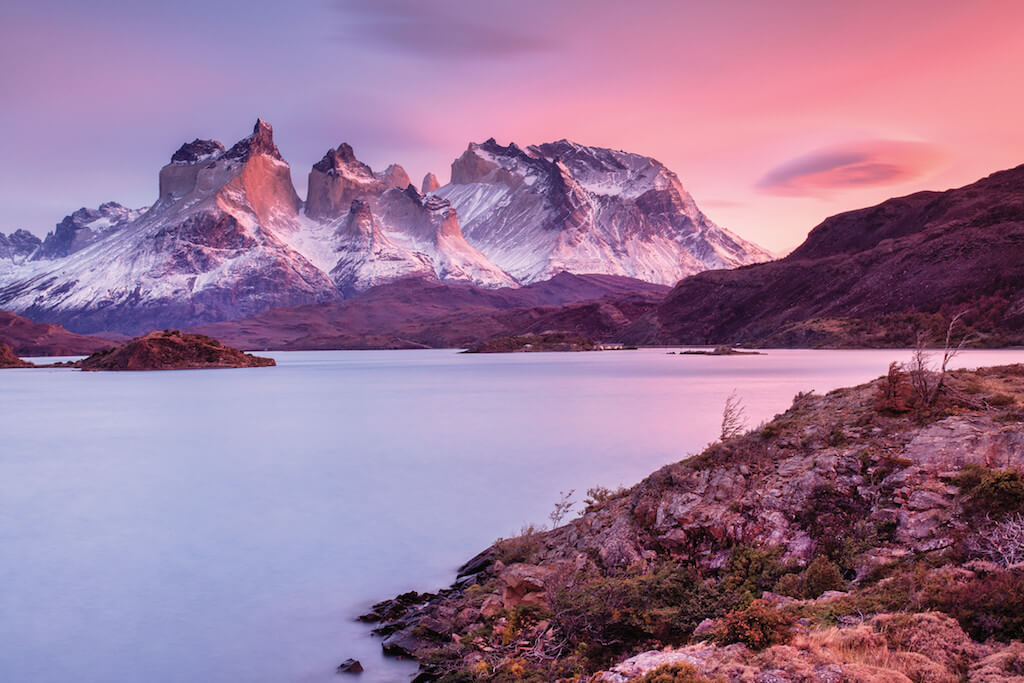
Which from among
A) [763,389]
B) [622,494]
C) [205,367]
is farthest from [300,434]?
[205,367]

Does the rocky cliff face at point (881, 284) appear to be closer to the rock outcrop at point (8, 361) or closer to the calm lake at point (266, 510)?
the calm lake at point (266, 510)

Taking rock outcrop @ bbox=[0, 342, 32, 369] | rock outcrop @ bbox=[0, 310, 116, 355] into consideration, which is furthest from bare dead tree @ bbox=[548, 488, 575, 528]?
rock outcrop @ bbox=[0, 310, 116, 355]

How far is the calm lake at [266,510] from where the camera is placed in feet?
36.2

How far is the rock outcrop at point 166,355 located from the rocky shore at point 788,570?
326 ft

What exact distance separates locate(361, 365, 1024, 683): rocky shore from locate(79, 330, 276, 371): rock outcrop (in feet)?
326

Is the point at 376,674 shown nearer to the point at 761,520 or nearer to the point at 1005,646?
the point at 761,520

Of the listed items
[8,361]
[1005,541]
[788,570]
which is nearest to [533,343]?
[8,361]

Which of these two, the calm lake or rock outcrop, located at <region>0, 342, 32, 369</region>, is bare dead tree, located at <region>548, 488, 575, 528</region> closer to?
the calm lake

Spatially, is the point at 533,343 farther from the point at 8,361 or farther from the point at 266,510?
the point at 266,510

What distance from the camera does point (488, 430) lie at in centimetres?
3572

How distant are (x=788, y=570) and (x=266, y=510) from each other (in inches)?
575

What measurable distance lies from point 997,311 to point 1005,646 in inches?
3957

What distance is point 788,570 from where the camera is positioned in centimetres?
1009

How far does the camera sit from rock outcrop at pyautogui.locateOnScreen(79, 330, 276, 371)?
99.8 metres
